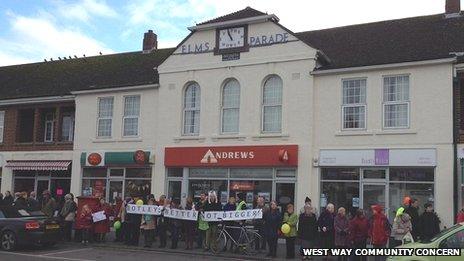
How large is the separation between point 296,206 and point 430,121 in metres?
5.48

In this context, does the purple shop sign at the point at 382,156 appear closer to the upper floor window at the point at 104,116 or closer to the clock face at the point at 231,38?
the clock face at the point at 231,38

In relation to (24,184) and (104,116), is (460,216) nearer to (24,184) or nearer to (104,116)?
(104,116)

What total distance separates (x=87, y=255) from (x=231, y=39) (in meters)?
10.2

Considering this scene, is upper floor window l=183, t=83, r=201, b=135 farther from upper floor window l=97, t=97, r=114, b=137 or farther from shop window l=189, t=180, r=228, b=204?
upper floor window l=97, t=97, r=114, b=137

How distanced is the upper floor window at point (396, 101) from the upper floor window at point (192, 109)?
24.8ft

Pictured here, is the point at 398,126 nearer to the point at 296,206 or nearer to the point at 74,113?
the point at 296,206

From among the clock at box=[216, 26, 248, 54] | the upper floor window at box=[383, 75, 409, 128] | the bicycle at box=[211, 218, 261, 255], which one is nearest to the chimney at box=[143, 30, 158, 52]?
the clock at box=[216, 26, 248, 54]

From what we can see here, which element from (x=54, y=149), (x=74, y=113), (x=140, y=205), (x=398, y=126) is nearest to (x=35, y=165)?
(x=54, y=149)

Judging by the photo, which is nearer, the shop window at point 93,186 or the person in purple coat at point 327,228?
the person in purple coat at point 327,228

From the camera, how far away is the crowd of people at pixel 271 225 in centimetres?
1532

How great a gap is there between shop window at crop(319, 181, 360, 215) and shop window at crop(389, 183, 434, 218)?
3.86ft

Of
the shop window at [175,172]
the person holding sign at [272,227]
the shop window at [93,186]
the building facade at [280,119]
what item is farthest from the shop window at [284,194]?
the shop window at [93,186]

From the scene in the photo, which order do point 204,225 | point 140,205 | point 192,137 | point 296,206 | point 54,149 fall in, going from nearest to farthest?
point 204,225 < point 140,205 < point 296,206 < point 192,137 < point 54,149

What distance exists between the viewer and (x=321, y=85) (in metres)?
20.5
